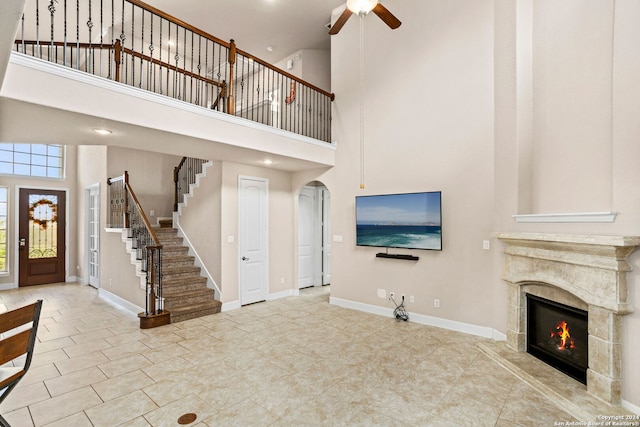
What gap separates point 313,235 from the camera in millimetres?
7582

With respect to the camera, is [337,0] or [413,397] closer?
[413,397]

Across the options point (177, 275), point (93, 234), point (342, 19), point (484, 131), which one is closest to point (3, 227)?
point (93, 234)

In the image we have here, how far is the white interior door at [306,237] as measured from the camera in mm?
7336

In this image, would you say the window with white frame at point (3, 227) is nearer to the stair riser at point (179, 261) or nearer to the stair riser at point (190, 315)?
the stair riser at point (179, 261)

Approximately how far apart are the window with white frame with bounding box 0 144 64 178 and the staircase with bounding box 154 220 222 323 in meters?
4.10

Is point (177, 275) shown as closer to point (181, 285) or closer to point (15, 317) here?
point (181, 285)

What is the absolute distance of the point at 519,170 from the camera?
12.5ft

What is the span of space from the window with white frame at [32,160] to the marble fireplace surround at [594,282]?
1006 cm

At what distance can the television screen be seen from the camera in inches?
182

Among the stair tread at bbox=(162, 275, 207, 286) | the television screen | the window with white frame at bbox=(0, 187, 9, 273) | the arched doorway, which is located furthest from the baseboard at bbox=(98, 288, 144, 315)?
the television screen

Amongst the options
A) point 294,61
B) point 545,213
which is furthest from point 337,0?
point 545,213

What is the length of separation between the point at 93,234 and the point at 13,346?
682 centimetres

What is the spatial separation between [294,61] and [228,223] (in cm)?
413

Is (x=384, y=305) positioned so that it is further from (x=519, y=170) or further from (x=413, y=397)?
(x=519, y=170)
